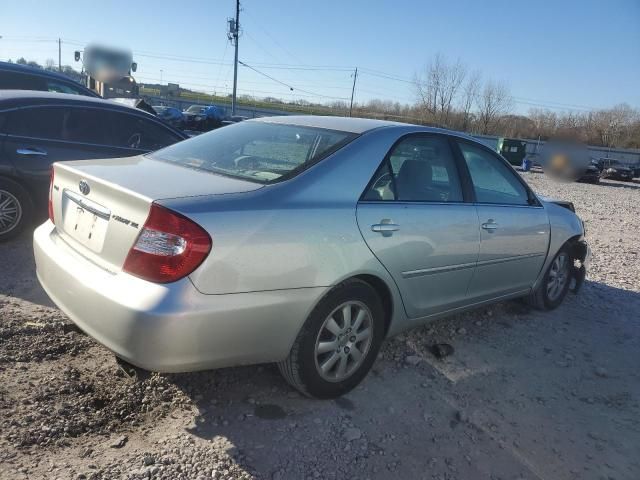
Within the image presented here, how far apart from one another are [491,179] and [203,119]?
1250 inches

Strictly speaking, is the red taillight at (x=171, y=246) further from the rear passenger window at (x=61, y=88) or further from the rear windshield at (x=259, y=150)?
the rear passenger window at (x=61, y=88)

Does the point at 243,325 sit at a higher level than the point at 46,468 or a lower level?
higher

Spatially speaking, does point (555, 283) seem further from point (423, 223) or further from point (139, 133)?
point (139, 133)

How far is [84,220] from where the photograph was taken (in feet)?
8.73

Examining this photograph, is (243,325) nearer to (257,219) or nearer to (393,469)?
(257,219)

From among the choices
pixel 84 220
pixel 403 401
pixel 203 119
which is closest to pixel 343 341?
pixel 403 401

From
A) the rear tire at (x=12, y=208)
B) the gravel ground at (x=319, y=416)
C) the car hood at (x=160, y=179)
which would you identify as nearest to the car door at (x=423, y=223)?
the gravel ground at (x=319, y=416)

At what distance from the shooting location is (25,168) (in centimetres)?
496

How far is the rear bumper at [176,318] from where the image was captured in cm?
221

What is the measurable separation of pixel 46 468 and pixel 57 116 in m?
4.12

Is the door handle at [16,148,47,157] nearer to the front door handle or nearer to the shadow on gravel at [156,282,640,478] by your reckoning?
the shadow on gravel at [156,282,640,478]

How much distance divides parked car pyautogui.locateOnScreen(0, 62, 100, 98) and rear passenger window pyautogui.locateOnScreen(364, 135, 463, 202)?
684 centimetres

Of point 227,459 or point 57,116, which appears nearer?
point 227,459

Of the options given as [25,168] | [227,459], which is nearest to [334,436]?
[227,459]
